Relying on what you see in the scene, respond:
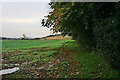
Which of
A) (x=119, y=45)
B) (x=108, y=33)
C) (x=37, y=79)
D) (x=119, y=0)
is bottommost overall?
(x=37, y=79)

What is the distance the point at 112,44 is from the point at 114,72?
1162mm

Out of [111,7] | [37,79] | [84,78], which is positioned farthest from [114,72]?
[111,7]

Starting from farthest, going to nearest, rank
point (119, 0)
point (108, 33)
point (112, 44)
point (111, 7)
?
point (111, 7) → point (119, 0) → point (108, 33) → point (112, 44)

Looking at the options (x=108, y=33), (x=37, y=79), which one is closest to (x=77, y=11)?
(x=108, y=33)

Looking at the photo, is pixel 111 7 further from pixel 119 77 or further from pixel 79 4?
pixel 119 77

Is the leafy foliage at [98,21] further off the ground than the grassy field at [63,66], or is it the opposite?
the leafy foliage at [98,21]

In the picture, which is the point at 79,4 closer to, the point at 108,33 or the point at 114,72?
the point at 108,33

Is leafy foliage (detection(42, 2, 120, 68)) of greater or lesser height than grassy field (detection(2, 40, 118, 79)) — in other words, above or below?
above

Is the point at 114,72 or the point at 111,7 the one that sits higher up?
the point at 111,7

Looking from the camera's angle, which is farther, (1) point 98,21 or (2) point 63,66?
(1) point 98,21

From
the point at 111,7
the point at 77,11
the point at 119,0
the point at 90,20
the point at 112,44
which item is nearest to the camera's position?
the point at 112,44

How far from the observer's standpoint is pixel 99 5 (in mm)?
7457

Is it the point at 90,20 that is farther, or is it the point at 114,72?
the point at 90,20

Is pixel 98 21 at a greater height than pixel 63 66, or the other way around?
pixel 98 21
